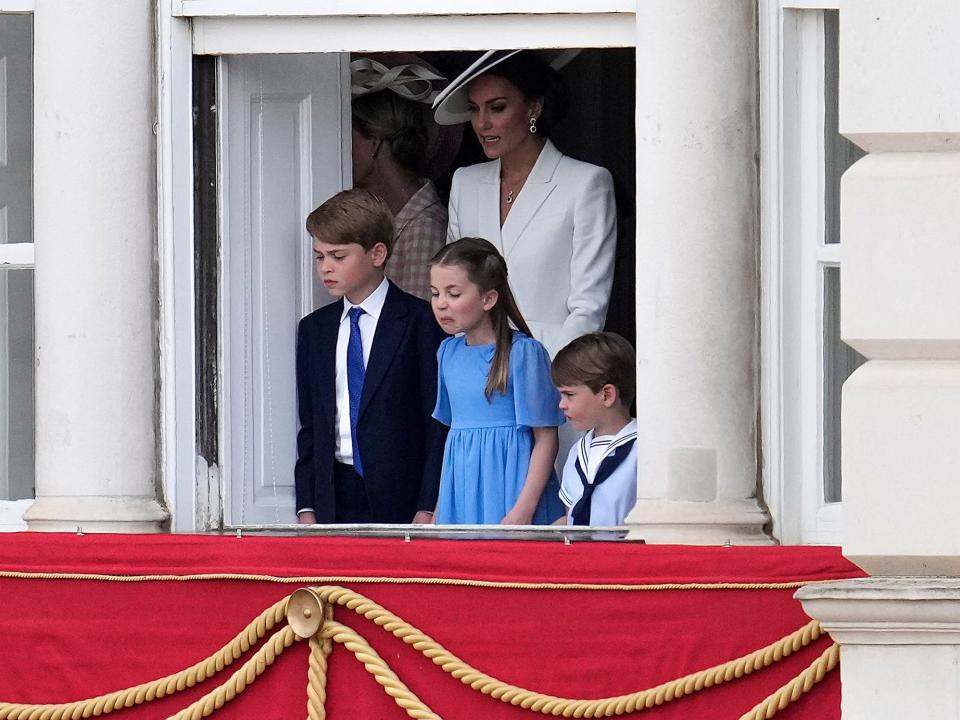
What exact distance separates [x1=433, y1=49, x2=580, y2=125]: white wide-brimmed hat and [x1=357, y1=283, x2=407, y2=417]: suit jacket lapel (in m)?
0.82

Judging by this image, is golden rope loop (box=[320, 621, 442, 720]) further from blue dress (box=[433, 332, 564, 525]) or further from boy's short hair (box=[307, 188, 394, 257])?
boy's short hair (box=[307, 188, 394, 257])

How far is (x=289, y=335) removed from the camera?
7.71 metres

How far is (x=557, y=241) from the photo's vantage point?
24.7 ft

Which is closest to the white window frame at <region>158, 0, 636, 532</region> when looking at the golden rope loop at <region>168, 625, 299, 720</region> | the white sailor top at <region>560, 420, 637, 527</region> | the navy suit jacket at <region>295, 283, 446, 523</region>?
the navy suit jacket at <region>295, 283, 446, 523</region>

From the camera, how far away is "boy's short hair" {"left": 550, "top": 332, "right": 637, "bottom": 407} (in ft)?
23.0

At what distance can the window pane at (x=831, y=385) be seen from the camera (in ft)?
22.1

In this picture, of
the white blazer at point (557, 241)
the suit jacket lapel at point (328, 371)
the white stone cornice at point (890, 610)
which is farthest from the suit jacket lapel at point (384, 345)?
the white stone cornice at point (890, 610)

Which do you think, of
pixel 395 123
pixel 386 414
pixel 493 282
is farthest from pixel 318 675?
pixel 395 123

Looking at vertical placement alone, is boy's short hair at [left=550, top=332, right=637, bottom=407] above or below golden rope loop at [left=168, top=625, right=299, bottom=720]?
above

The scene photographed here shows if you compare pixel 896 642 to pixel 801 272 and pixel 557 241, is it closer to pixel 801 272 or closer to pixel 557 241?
pixel 801 272

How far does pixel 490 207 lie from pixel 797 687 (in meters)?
2.46

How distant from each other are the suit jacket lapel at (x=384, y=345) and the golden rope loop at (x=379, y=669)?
1.23 metres

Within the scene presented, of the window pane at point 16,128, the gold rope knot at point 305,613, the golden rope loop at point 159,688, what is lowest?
the golden rope loop at point 159,688

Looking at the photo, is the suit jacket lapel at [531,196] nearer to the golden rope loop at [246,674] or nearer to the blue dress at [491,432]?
the blue dress at [491,432]
